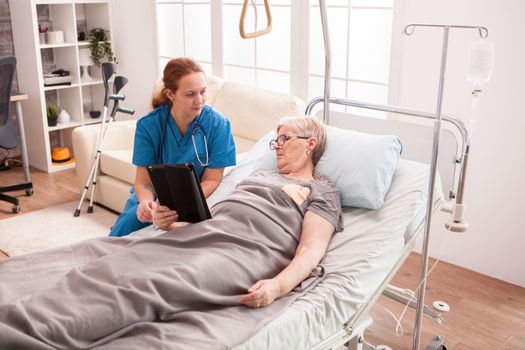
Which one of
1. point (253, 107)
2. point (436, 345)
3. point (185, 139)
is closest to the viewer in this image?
point (436, 345)

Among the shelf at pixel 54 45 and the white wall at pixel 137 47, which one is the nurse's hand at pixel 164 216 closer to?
the white wall at pixel 137 47

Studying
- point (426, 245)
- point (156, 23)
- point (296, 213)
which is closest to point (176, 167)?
point (296, 213)

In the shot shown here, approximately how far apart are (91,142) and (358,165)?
7.54 ft

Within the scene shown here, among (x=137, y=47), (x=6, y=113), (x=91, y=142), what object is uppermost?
(x=137, y=47)

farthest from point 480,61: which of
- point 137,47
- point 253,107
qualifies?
point 137,47

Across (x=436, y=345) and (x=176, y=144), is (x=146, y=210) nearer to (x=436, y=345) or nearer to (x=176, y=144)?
(x=176, y=144)

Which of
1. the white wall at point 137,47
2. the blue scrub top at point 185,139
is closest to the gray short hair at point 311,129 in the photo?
the blue scrub top at point 185,139

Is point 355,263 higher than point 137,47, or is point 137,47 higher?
point 137,47

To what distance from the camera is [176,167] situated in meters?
1.86

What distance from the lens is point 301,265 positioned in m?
1.86

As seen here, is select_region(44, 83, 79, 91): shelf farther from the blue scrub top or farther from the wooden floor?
the wooden floor

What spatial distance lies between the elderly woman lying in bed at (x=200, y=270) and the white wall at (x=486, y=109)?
100 cm

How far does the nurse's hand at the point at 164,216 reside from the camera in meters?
2.03

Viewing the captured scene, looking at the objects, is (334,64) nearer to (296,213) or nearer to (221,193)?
(221,193)
